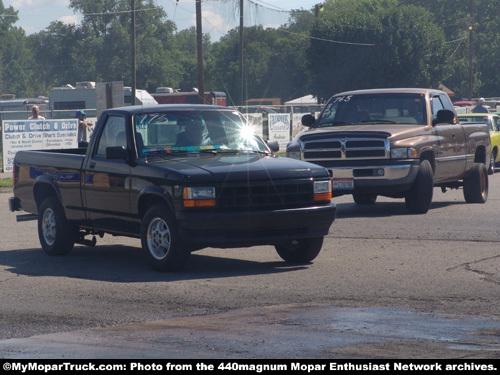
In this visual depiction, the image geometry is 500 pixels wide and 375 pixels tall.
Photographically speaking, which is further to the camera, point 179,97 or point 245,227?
point 179,97

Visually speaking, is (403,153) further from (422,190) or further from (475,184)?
(475,184)

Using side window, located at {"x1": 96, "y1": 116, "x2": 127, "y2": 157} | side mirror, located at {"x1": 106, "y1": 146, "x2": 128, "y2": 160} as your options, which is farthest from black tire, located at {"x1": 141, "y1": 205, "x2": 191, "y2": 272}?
side window, located at {"x1": 96, "y1": 116, "x2": 127, "y2": 157}

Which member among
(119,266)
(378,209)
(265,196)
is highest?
(265,196)

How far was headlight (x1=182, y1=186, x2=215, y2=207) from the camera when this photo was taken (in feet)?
28.1

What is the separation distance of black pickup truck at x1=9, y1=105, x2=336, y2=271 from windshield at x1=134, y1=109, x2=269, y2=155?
1 centimetres

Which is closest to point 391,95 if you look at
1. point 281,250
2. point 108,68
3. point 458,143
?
point 458,143

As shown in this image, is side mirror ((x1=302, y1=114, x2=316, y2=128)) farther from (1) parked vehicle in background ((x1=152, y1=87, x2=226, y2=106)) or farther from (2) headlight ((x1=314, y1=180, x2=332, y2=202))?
(1) parked vehicle in background ((x1=152, y1=87, x2=226, y2=106))

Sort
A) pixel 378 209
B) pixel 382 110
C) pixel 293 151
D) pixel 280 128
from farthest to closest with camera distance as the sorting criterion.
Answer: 1. pixel 280 128
2. pixel 378 209
3. pixel 382 110
4. pixel 293 151

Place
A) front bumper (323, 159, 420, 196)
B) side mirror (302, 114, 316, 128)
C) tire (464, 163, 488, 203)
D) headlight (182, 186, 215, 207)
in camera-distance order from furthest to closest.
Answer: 1. tire (464, 163, 488, 203)
2. side mirror (302, 114, 316, 128)
3. front bumper (323, 159, 420, 196)
4. headlight (182, 186, 215, 207)

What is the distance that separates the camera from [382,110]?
1495 centimetres

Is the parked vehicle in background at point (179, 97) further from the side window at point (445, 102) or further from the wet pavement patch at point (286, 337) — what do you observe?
the wet pavement patch at point (286, 337)

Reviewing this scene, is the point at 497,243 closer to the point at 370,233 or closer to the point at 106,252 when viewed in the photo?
the point at 370,233

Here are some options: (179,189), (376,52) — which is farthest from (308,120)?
(376,52)

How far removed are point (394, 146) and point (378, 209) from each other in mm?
2032
